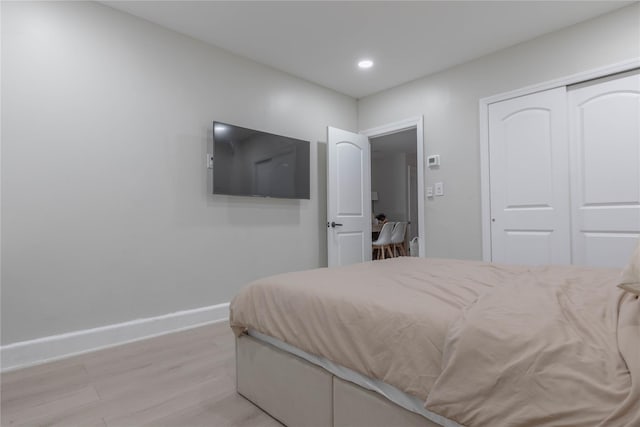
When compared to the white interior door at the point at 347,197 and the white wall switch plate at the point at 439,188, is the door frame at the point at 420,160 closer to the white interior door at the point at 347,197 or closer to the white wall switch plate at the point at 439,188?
the white wall switch plate at the point at 439,188

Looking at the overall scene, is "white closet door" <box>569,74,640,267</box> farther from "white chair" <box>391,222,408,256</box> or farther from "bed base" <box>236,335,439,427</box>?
"white chair" <box>391,222,408,256</box>

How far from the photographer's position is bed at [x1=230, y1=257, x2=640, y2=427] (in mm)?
707

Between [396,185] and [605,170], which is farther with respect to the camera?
[396,185]

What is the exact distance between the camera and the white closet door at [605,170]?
2504 mm

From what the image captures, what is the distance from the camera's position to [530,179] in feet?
9.75

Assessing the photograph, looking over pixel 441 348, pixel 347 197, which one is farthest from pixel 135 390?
pixel 347 197

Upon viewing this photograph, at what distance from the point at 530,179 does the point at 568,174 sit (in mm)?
273

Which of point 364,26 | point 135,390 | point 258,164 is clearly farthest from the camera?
point 258,164

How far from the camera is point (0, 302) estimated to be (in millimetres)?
2055

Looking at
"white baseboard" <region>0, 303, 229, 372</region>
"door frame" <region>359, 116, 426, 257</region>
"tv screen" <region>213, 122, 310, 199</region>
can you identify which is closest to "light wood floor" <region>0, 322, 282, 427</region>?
"white baseboard" <region>0, 303, 229, 372</region>

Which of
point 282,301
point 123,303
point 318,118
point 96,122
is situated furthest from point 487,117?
point 123,303

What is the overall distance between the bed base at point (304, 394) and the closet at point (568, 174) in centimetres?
251

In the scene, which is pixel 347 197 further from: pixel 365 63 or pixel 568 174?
pixel 568 174

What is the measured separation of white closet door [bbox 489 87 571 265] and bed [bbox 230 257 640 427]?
1422 mm
